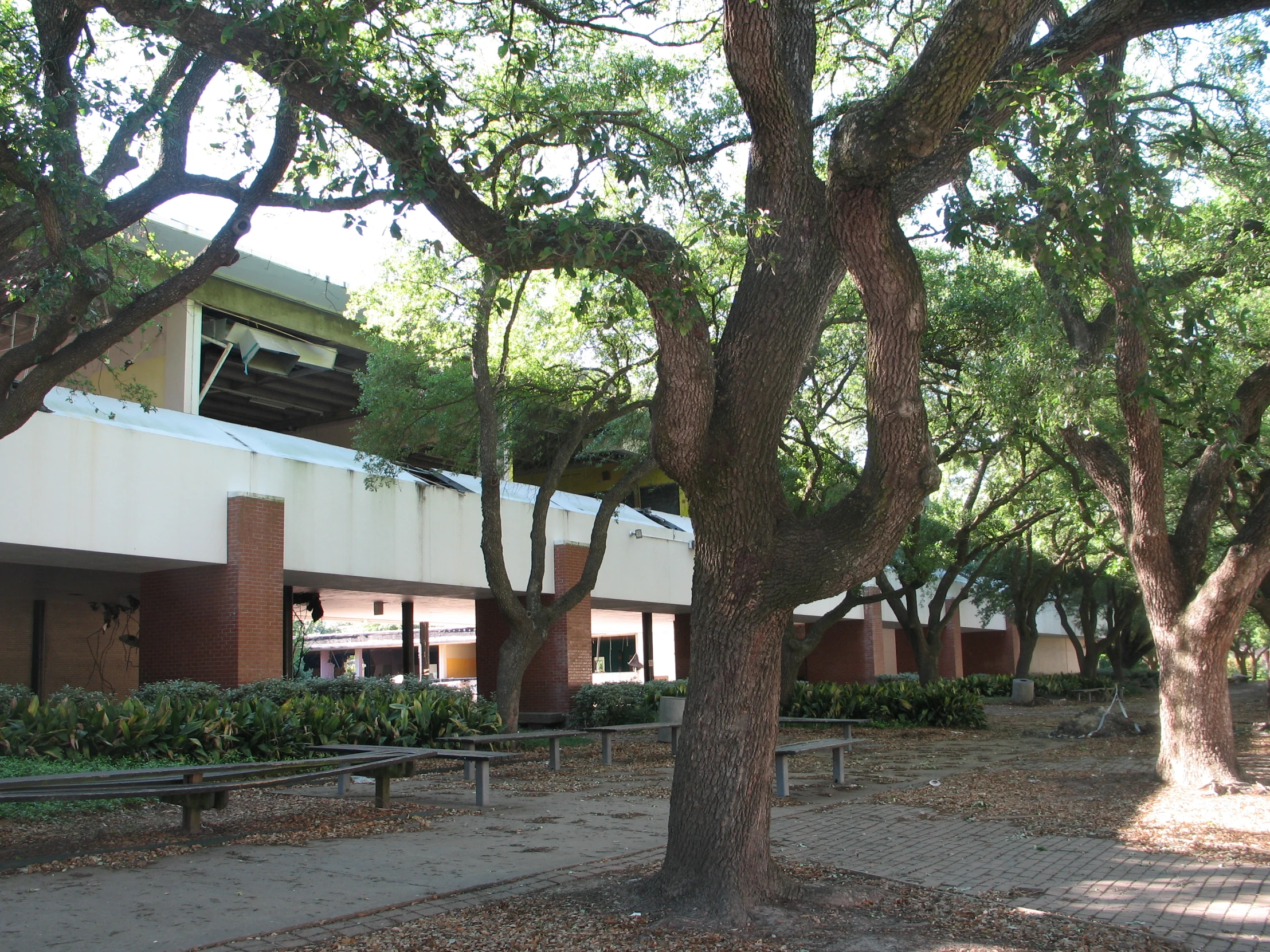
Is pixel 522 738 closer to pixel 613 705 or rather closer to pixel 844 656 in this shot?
pixel 613 705

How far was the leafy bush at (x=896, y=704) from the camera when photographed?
21328 mm

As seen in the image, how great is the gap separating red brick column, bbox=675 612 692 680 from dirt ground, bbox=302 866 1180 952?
22.4 meters

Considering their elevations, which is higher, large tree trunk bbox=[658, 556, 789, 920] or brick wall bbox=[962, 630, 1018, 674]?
large tree trunk bbox=[658, 556, 789, 920]

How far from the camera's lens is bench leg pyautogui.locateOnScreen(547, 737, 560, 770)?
13312mm

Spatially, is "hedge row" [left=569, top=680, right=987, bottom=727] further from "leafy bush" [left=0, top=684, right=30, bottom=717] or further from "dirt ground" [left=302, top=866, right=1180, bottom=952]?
"dirt ground" [left=302, top=866, right=1180, bottom=952]

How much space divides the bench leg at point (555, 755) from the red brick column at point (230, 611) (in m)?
4.36

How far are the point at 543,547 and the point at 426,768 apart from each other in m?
3.73

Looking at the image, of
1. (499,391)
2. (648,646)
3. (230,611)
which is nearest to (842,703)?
(648,646)

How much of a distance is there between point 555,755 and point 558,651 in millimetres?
7120

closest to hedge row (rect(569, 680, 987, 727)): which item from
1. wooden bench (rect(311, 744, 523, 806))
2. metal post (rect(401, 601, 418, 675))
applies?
metal post (rect(401, 601, 418, 675))

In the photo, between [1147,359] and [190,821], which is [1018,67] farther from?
[190,821]

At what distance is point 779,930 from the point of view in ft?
17.5

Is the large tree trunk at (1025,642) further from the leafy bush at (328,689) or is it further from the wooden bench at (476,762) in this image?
the wooden bench at (476,762)

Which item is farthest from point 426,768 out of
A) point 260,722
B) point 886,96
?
point 886,96
